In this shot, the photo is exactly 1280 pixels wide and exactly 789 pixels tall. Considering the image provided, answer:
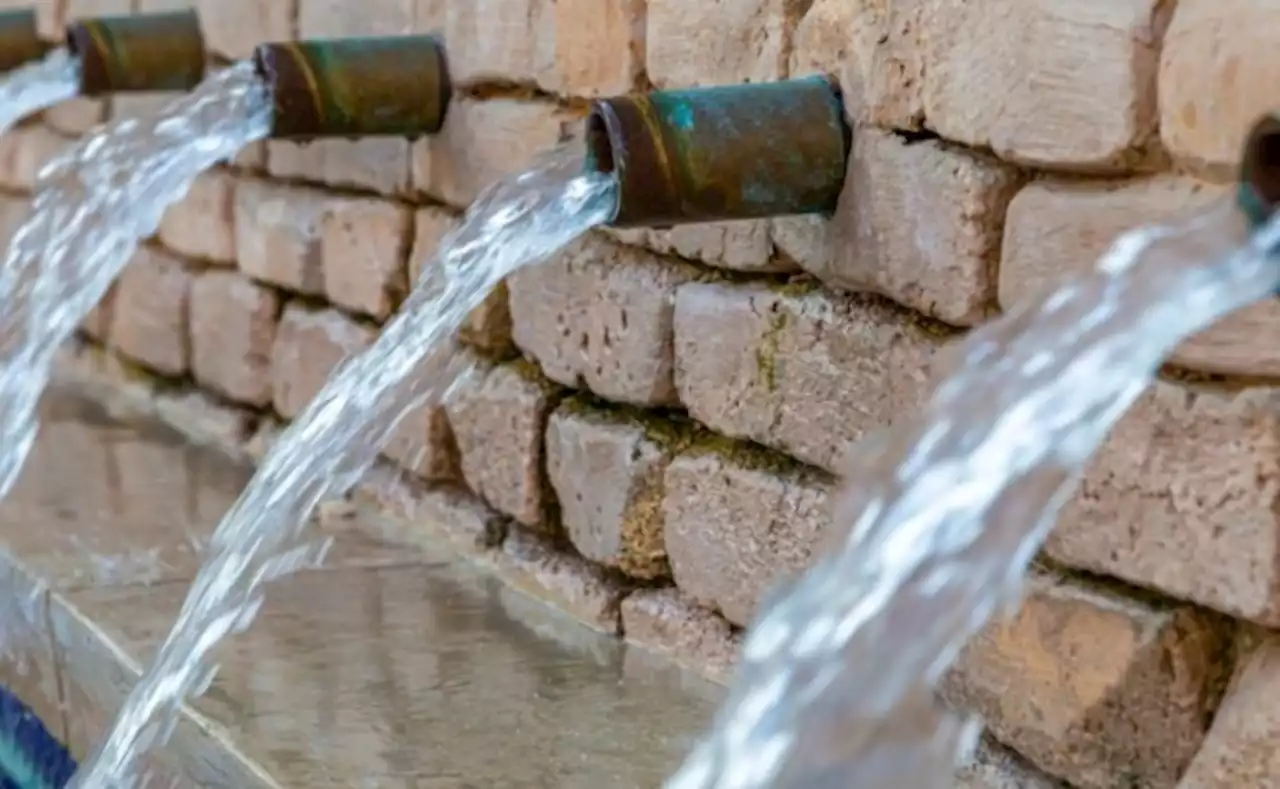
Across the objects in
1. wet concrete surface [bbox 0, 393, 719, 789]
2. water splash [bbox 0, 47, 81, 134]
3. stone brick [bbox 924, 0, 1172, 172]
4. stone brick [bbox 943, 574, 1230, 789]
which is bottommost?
wet concrete surface [bbox 0, 393, 719, 789]

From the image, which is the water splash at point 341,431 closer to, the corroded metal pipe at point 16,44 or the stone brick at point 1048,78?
the stone brick at point 1048,78

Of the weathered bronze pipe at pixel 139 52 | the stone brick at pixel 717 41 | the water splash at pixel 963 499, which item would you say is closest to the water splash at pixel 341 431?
the stone brick at pixel 717 41

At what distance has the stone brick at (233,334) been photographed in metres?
3.36

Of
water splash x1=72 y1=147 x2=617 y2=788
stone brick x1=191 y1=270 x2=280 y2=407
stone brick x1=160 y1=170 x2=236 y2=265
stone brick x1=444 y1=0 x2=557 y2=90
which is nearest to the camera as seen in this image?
water splash x1=72 y1=147 x2=617 y2=788

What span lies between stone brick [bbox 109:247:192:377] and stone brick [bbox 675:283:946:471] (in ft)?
5.52

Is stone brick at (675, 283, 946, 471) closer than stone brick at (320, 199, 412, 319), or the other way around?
stone brick at (675, 283, 946, 471)

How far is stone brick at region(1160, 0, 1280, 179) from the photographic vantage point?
4.97 feet

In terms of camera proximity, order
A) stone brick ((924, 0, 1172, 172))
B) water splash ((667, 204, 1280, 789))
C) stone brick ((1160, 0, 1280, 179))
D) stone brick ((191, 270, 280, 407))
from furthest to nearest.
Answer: stone brick ((191, 270, 280, 407)) < stone brick ((924, 0, 1172, 172)) < stone brick ((1160, 0, 1280, 179)) < water splash ((667, 204, 1280, 789))

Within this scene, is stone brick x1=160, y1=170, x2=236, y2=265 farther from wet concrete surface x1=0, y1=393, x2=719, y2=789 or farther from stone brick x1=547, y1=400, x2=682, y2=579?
stone brick x1=547, y1=400, x2=682, y2=579

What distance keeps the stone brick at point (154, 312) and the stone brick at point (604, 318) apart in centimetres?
129

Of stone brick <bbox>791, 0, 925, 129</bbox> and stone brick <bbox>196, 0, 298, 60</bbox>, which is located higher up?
stone brick <bbox>791, 0, 925, 129</bbox>

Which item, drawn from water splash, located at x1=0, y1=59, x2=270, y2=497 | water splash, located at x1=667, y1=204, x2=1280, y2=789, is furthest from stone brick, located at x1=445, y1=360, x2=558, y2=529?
water splash, located at x1=667, y1=204, x2=1280, y2=789

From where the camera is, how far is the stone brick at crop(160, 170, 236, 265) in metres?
3.49

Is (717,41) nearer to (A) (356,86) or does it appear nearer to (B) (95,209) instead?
(A) (356,86)
